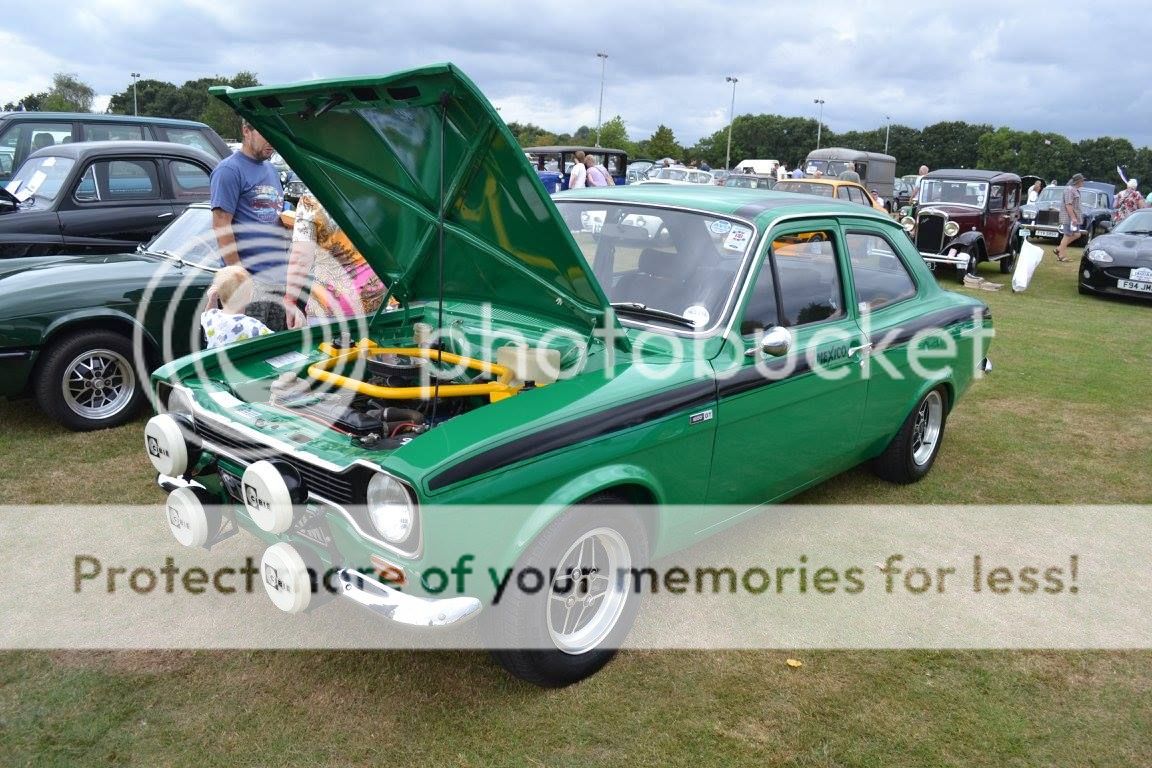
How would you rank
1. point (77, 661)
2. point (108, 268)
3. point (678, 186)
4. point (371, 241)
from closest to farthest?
point (77, 661), point (371, 241), point (678, 186), point (108, 268)

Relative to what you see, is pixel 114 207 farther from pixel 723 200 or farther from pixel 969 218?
pixel 969 218

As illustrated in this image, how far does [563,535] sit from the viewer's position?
8.88ft

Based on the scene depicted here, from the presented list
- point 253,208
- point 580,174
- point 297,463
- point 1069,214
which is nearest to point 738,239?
point 297,463

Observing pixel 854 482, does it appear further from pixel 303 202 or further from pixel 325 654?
pixel 303 202

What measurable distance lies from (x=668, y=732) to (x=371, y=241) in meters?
2.52

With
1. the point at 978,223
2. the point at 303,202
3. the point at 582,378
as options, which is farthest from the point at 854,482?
the point at 978,223

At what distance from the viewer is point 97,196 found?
707 centimetres

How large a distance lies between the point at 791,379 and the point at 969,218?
12.4 metres

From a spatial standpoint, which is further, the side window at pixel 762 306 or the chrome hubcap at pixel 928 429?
the chrome hubcap at pixel 928 429

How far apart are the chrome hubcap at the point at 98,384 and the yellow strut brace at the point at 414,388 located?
2.44 meters

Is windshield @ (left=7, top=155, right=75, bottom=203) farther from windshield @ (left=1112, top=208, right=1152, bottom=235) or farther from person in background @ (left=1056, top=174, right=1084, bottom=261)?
person in background @ (left=1056, top=174, right=1084, bottom=261)

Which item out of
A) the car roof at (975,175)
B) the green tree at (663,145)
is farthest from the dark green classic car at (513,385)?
the green tree at (663,145)

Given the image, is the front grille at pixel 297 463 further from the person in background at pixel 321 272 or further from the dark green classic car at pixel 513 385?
the person in background at pixel 321 272

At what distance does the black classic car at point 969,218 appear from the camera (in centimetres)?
1375
